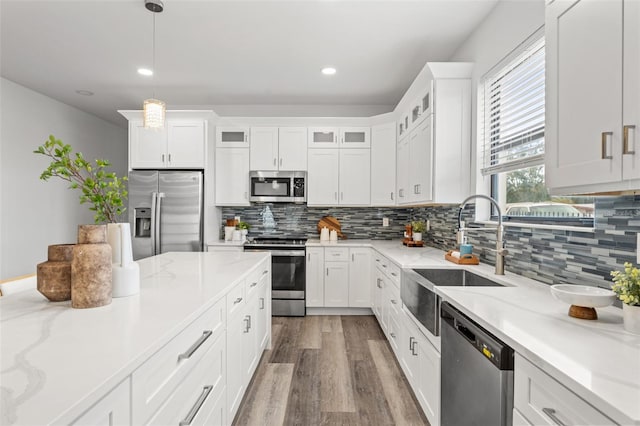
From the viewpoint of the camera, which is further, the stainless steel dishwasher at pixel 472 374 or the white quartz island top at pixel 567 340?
the stainless steel dishwasher at pixel 472 374

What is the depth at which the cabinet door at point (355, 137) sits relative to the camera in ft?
14.5

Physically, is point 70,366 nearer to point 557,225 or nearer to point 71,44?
point 557,225

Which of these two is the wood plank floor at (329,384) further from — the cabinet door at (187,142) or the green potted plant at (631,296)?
the cabinet door at (187,142)

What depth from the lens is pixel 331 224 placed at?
470 cm

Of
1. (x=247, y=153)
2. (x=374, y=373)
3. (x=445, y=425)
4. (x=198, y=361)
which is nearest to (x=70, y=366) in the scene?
(x=198, y=361)

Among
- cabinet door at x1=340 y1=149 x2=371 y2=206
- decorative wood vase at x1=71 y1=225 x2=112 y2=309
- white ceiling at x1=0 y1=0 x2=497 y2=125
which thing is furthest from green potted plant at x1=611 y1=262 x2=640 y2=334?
cabinet door at x1=340 y1=149 x2=371 y2=206

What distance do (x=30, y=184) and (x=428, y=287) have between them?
190 inches

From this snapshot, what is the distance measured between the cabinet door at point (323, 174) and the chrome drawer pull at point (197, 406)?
318 cm

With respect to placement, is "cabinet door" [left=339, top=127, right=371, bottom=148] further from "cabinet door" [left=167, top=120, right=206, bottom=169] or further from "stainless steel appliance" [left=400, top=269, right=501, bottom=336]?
"stainless steel appliance" [left=400, top=269, right=501, bottom=336]

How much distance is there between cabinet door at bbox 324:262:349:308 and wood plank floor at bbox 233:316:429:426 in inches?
22.5

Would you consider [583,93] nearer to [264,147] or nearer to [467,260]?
[467,260]

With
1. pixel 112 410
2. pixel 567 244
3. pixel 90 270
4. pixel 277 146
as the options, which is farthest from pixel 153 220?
pixel 567 244

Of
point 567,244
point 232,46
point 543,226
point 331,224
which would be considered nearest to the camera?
point 567,244

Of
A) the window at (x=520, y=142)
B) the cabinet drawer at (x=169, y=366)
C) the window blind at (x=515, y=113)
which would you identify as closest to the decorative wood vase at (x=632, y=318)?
the window at (x=520, y=142)
